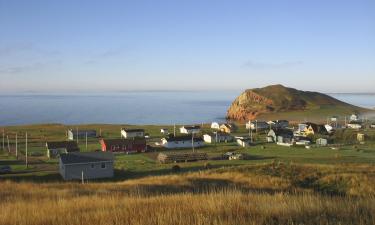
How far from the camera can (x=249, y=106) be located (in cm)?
17838

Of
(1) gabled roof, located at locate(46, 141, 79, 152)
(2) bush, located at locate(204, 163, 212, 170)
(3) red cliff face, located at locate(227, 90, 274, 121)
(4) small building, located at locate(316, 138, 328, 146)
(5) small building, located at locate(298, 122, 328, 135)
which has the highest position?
(3) red cliff face, located at locate(227, 90, 274, 121)

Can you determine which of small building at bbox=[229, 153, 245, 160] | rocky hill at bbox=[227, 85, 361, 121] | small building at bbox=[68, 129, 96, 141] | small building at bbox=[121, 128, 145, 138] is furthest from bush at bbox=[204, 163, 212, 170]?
rocky hill at bbox=[227, 85, 361, 121]

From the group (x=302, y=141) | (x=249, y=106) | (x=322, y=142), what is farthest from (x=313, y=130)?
(x=249, y=106)

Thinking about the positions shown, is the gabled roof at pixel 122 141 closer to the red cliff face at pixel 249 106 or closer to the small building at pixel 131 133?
the small building at pixel 131 133

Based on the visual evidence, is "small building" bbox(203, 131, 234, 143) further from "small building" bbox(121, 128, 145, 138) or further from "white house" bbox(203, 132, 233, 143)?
"small building" bbox(121, 128, 145, 138)

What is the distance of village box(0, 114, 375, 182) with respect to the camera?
45.1m

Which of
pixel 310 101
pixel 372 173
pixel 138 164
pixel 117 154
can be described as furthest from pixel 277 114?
pixel 372 173

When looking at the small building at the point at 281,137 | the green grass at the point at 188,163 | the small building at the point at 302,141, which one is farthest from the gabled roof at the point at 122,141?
the small building at the point at 302,141

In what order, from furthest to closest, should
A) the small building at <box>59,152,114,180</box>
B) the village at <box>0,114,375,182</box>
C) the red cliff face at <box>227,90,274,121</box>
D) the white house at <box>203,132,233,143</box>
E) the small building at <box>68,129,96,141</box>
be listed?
the red cliff face at <box>227,90,274,121</box> < the small building at <box>68,129,96,141</box> < the white house at <box>203,132,233,143</box> < the village at <box>0,114,375,182</box> < the small building at <box>59,152,114,180</box>

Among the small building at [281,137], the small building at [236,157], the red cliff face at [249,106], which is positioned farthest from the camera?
the red cliff face at [249,106]

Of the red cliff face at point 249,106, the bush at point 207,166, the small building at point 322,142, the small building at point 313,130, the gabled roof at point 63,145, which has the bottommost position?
the bush at point 207,166

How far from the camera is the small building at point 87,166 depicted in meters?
44.1

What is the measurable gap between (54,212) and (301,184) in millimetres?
25516

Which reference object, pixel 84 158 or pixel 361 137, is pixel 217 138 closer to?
pixel 361 137
